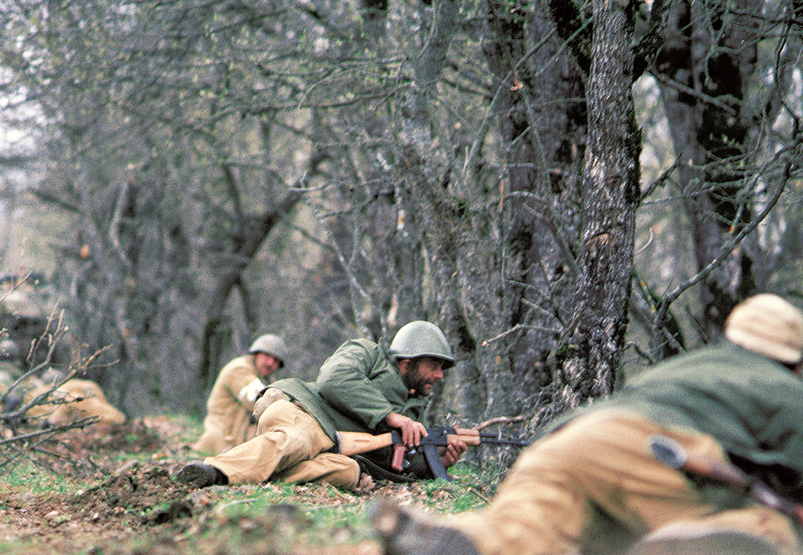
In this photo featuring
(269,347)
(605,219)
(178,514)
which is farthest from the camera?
(269,347)

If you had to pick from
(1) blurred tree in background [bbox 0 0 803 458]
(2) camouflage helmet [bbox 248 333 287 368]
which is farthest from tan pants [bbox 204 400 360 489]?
(2) camouflage helmet [bbox 248 333 287 368]

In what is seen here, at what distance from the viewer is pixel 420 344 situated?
585 cm

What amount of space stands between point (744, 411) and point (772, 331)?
19.3 inches

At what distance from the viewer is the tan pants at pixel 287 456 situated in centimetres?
511

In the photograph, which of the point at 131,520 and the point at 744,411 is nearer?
the point at 744,411

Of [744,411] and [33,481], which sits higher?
[744,411]

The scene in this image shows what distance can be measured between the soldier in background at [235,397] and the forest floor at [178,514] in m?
2.29

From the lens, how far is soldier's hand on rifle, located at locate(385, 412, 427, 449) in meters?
5.45

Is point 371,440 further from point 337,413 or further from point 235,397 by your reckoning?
point 235,397

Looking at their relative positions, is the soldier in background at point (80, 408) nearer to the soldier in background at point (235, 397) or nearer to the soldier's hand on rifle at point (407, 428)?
Result: the soldier in background at point (235, 397)

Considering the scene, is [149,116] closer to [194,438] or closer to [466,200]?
[194,438]

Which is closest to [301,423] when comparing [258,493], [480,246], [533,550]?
[258,493]

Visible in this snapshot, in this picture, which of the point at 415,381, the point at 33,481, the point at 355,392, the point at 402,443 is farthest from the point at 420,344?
the point at 33,481

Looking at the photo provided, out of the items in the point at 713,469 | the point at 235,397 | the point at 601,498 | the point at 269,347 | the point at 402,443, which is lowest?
the point at 235,397
